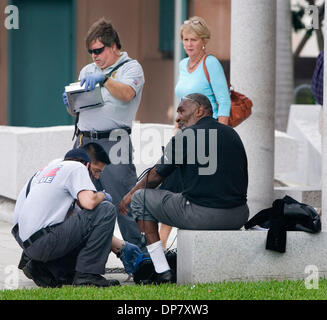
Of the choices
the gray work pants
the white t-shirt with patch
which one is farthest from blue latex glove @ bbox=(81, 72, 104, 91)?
the gray work pants

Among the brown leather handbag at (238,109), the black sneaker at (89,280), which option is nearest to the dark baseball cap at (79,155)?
the black sneaker at (89,280)

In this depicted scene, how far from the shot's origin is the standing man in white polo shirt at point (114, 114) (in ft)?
26.3

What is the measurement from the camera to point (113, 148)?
8.00 metres

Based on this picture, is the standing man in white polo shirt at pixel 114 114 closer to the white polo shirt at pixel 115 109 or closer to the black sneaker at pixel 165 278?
the white polo shirt at pixel 115 109

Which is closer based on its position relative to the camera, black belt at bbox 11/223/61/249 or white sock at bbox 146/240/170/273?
black belt at bbox 11/223/61/249

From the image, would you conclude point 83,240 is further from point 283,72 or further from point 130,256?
point 283,72

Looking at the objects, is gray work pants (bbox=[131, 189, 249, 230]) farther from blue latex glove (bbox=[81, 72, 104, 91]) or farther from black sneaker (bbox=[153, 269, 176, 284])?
blue latex glove (bbox=[81, 72, 104, 91])

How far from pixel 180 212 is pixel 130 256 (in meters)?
0.69

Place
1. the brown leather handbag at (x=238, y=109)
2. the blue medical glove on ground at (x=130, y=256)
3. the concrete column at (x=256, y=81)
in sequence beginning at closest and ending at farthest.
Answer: the blue medical glove on ground at (x=130, y=256), the brown leather handbag at (x=238, y=109), the concrete column at (x=256, y=81)

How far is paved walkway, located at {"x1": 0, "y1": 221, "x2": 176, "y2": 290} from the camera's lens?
7317 mm

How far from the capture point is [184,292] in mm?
6719

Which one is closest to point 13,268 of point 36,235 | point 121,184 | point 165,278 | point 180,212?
point 36,235

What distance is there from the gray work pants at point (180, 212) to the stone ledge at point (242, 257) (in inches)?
3.3

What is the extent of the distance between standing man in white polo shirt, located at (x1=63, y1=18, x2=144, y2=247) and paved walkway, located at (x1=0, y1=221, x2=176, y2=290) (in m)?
0.41
